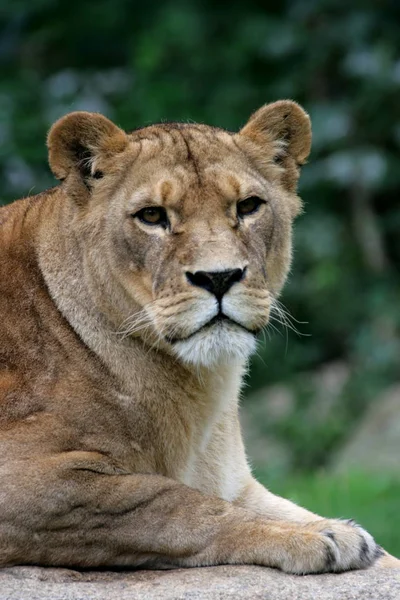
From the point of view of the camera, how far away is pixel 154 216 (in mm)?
4324

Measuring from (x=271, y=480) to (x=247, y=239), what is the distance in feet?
14.9

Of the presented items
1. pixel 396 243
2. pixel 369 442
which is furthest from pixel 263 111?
pixel 396 243

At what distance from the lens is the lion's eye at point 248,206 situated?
14.4ft

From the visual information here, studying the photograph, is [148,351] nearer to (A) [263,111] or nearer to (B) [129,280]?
(B) [129,280]

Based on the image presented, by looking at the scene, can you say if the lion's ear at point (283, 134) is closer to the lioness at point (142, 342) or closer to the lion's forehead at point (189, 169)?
the lioness at point (142, 342)

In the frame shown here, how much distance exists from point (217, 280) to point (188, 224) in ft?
0.99

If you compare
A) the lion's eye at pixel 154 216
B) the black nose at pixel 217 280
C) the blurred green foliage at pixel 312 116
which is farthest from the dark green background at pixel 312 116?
the black nose at pixel 217 280

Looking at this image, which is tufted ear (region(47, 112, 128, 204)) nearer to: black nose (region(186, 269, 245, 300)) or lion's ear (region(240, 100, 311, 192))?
lion's ear (region(240, 100, 311, 192))

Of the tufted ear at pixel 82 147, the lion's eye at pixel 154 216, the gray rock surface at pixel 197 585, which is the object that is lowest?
the gray rock surface at pixel 197 585

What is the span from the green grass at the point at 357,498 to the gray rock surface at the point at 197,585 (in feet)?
8.78

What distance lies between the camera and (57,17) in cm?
1257

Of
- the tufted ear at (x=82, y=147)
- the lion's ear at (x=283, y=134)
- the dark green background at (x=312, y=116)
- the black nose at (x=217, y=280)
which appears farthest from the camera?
the dark green background at (x=312, y=116)

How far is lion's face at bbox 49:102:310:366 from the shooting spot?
4078mm

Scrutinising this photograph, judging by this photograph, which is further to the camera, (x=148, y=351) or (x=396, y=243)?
(x=396, y=243)
